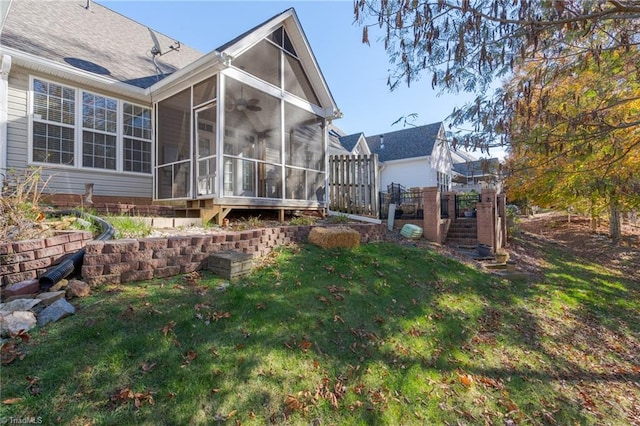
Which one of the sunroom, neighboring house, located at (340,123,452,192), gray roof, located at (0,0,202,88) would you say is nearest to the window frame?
gray roof, located at (0,0,202,88)

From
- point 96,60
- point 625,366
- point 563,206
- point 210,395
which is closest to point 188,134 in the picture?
point 96,60

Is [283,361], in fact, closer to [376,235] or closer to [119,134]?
[376,235]

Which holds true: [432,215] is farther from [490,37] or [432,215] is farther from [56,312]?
[56,312]

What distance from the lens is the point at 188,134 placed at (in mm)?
7727

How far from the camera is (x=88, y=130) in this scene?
7.64m

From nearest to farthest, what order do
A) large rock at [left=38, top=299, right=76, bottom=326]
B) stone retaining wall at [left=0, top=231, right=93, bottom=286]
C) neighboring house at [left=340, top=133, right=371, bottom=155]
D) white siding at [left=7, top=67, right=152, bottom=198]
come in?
large rock at [left=38, top=299, right=76, bottom=326]
stone retaining wall at [left=0, top=231, right=93, bottom=286]
white siding at [left=7, top=67, right=152, bottom=198]
neighboring house at [left=340, top=133, right=371, bottom=155]

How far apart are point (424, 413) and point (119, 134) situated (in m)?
9.34

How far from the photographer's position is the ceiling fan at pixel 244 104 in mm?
7798

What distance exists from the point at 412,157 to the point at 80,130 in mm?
20014

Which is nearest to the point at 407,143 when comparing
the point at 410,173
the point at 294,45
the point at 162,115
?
the point at 410,173

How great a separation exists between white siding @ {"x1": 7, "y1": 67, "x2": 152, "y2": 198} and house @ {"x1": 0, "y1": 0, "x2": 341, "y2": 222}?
2 cm

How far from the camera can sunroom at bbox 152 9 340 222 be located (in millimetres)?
6844

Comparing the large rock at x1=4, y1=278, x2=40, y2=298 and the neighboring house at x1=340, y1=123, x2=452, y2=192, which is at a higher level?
the neighboring house at x1=340, y1=123, x2=452, y2=192

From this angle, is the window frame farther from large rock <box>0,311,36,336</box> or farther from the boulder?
large rock <box>0,311,36,336</box>
